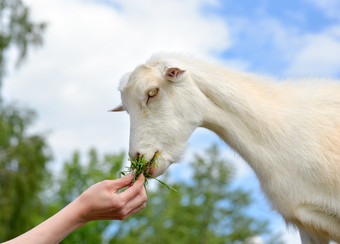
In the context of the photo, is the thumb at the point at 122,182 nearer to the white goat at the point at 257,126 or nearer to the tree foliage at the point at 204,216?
the white goat at the point at 257,126

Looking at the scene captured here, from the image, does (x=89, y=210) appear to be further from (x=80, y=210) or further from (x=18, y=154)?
(x=18, y=154)

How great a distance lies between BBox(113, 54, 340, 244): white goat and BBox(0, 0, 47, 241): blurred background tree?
18.1m

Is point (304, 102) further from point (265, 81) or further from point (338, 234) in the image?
point (338, 234)

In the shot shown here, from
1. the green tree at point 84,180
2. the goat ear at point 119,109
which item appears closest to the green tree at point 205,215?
the green tree at point 84,180

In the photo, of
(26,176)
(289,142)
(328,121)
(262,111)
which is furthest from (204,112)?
(26,176)

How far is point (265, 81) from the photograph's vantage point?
470 centimetres

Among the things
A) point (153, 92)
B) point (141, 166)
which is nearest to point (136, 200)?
point (141, 166)

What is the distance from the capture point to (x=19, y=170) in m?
22.6

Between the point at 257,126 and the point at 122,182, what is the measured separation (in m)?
1.54

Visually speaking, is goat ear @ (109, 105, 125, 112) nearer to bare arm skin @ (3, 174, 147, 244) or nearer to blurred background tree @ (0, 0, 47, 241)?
bare arm skin @ (3, 174, 147, 244)

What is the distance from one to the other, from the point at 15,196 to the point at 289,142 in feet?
67.0

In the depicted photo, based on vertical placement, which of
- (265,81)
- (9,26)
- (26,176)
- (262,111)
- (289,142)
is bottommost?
(289,142)

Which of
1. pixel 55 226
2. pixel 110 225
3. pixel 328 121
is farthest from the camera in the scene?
pixel 110 225

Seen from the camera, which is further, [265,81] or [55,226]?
[265,81]
